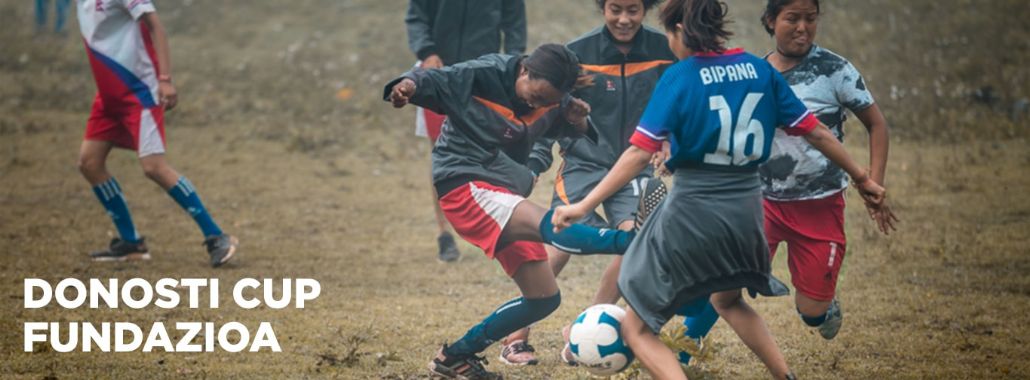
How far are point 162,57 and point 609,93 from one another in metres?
3.28

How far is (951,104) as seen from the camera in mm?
13289

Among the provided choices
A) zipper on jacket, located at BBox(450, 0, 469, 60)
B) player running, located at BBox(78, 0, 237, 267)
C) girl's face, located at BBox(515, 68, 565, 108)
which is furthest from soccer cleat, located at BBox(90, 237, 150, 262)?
girl's face, located at BBox(515, 68, 565, 108)

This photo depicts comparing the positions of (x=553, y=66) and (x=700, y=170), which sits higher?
(x=553, y=66)

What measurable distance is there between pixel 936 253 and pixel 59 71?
37.5 feet

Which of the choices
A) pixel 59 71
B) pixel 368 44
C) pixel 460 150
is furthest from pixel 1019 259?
pixel 59 71

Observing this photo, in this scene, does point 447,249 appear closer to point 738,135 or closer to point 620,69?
point 620,69

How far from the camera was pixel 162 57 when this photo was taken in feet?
26.0

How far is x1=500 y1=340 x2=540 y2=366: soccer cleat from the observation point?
19.5 ft

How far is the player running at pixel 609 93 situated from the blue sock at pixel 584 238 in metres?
0.79

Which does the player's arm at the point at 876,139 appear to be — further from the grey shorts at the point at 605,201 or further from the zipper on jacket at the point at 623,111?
the zipper on jacket at the point at 623,111

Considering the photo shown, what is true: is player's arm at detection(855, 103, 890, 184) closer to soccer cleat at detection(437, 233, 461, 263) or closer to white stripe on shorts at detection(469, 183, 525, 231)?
white stripe on shorts at detection(469, 183, 525, 231)

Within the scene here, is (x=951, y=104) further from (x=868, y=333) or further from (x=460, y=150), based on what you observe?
(x=460, y=150)

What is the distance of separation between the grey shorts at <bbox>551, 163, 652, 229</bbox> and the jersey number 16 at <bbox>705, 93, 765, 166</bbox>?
1.23 m

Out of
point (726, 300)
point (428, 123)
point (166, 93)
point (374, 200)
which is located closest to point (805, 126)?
point (726, 300)
